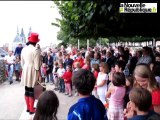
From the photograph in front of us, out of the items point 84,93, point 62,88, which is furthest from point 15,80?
point 84,93

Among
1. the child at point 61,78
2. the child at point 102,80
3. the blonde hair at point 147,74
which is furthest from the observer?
the child at point 61,78

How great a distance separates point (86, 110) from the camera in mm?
3832

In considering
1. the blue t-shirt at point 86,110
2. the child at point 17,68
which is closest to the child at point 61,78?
the child at point 17,68

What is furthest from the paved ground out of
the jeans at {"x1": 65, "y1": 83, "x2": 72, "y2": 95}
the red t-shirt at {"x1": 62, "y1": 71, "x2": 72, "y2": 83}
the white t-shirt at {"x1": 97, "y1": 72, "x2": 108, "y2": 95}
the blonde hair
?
the blonde hair

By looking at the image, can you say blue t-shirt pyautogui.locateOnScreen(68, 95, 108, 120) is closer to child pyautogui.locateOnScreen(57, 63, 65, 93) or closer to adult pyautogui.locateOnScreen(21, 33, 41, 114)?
adult pyautogui.locateOnScreen(21, 33, 41, 114)

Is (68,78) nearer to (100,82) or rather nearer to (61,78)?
(61,78)

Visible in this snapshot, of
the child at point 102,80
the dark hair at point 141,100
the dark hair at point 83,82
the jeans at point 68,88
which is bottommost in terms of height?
the jeans at point 68,88

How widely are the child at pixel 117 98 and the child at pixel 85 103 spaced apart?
2.69m

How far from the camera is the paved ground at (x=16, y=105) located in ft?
32.8

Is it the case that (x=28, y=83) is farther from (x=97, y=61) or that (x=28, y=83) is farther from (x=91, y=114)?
(x=91, y=114)

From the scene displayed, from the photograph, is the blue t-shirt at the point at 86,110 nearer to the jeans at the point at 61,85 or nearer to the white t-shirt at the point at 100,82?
the white t-shirt at the point at 100,82

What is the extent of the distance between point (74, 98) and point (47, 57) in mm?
6824

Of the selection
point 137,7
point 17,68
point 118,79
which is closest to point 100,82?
point 118,79

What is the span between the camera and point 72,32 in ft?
36.6
